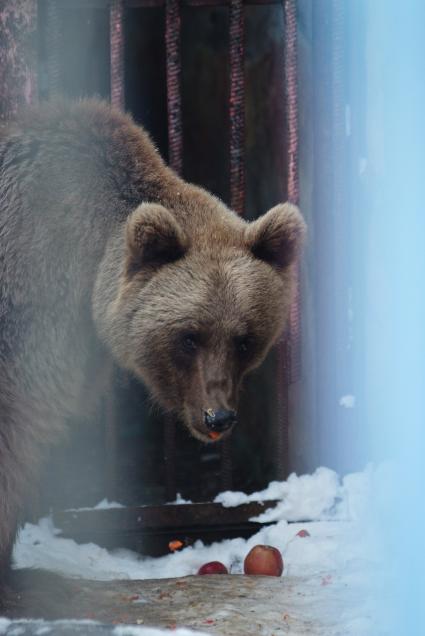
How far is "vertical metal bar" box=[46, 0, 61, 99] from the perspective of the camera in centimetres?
438

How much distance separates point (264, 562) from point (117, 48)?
2450 mm

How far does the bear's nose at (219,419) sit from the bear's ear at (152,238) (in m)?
0.62

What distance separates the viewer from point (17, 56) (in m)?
4.28

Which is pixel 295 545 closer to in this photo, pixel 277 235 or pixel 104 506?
pixel 104 506

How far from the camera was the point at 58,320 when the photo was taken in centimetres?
361

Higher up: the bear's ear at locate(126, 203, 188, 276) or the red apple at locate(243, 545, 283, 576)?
the bear's ear at locate(126, 203, 188, 276)

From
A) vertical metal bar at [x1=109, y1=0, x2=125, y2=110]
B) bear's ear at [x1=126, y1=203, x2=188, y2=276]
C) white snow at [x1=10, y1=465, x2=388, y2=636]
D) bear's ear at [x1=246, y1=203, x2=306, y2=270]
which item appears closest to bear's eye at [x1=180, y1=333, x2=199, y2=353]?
bear's ear at [x1=126, y1=203, x2=188, y2=276]

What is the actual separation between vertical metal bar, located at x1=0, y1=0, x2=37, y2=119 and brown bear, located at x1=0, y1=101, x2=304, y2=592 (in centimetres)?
57

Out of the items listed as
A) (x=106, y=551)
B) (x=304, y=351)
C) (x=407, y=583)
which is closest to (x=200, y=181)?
(x=304, y=351)

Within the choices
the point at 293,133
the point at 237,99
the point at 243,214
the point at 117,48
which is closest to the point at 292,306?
the point at 243,214

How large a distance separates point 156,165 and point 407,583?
2.05 metres

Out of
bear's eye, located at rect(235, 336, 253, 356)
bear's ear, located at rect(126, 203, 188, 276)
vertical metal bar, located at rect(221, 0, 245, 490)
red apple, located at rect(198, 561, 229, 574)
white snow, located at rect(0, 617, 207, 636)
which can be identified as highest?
vertical metal bar, located at rect(221, 0, 245, 490)

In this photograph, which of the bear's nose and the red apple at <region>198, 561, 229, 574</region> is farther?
the red apple at <region>198, 561, 229, 574</region>

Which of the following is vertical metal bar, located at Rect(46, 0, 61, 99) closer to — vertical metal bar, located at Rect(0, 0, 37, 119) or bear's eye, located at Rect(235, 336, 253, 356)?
vertical metal bar, located at Rect(0, 0, 37, 119)
